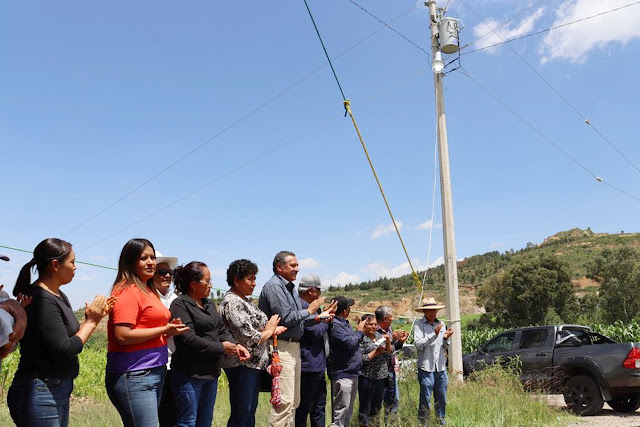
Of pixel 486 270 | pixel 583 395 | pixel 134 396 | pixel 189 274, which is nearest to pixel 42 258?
pixel 134 396

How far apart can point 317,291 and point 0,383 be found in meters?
8.23

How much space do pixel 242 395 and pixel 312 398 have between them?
101cm

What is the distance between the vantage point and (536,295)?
40562 mm

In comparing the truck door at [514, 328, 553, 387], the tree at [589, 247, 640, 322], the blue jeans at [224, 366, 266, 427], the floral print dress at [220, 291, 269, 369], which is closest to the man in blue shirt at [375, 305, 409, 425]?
the floral print dress at [220, 291, 269, 369]

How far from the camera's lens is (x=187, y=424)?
3883 millimetres

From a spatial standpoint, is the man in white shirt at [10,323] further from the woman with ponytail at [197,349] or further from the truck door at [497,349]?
the truck door at [497,349]

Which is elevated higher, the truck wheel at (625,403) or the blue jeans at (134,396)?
the blue jeans at (134,396)

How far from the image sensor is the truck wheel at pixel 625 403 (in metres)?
8.78

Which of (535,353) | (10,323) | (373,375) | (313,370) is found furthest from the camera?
(535,353)

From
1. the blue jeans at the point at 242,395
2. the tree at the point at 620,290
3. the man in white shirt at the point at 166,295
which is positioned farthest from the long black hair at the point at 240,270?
the tree at the point at 620,290

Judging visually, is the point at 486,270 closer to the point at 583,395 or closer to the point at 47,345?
the point at 583,395

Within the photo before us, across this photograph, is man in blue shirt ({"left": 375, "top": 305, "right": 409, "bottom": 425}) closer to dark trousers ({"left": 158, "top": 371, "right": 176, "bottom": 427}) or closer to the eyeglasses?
the eyeglasses

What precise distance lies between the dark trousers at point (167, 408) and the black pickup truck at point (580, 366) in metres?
5.44

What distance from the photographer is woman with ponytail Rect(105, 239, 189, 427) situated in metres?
3.30
